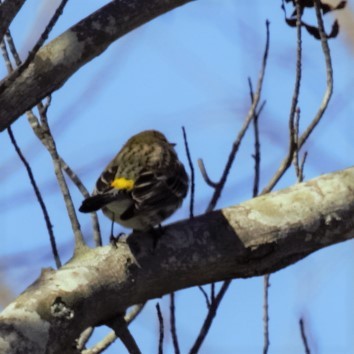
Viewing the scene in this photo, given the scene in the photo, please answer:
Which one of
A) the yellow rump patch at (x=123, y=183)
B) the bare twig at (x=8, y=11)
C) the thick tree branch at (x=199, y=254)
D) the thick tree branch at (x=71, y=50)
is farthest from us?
the yellow rump patch at (x=123, y=183)

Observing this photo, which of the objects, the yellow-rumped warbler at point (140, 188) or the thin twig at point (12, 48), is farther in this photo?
the yellow-rumped warbler at point (140, 188)

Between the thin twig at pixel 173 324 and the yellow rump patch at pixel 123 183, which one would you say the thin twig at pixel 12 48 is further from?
the thin twig at pixel 173 324

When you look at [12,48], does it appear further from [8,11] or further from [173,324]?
[173,324]

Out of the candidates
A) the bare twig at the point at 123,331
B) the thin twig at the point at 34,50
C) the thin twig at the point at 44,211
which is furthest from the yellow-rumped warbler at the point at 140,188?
the thin twig at the point at 34,50

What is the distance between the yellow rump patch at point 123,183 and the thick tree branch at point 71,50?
102 cm

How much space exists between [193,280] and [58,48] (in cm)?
105

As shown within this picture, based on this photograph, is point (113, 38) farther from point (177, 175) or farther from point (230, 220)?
point (177, 175)

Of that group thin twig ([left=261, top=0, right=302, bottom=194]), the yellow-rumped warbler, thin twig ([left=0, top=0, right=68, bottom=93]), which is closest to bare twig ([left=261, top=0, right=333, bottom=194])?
thin twig ([left=261, top=0, right=302, bottom=194])

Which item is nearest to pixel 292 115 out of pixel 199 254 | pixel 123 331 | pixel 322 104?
pixel 322 104

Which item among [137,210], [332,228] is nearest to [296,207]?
[332,228]

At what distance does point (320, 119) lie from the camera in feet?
11.7

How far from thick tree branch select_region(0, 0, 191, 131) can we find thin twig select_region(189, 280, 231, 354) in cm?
109

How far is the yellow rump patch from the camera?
4322 millimetres

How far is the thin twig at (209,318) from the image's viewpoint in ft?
10.8
